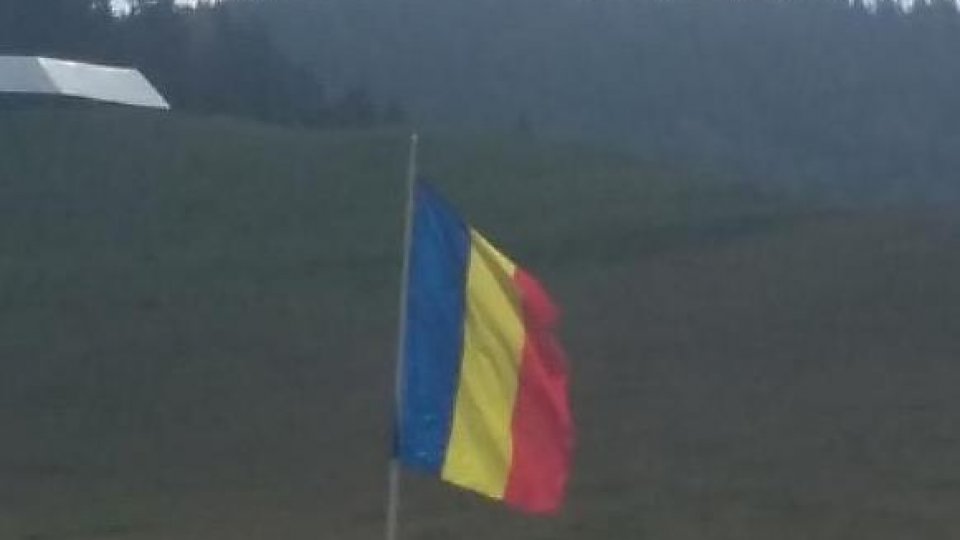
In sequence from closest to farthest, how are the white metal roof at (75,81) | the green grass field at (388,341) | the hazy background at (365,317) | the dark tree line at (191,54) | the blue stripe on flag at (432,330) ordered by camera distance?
the blue stripe on flag at (432,330) → the green grass field at (388,341) → the hazy background at (365,317) → the white metal roof at (75,81) → the dark tree line at (191,54)

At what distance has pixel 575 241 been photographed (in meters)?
29.4

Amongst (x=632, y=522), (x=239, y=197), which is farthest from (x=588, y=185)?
(x=632, y=522)

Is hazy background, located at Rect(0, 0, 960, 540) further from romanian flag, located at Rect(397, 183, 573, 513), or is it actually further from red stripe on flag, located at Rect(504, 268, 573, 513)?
romanian flag, located at Rect(397, 183, 573, 513)

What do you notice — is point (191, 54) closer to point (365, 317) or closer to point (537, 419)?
point (365, 317)

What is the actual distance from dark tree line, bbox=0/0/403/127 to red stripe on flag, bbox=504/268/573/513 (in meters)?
37.2

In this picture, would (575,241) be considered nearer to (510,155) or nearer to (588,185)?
(588,185)

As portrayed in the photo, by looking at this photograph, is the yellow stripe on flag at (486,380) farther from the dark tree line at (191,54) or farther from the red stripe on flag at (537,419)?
the dark tree line at (191,54)

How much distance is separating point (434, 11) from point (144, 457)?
193ft

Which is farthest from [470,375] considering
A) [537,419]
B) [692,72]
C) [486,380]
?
[692,72]

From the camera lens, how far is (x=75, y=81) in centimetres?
4156

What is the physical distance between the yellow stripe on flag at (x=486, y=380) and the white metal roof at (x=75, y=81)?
102 ft

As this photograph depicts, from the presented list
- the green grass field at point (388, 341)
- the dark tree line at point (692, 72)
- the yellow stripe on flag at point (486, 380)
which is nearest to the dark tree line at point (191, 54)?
the dark tree line at point (692, 72)

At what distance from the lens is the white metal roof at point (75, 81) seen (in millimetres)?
40000

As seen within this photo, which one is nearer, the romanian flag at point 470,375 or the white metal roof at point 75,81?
the romanian flag at point 470,375
